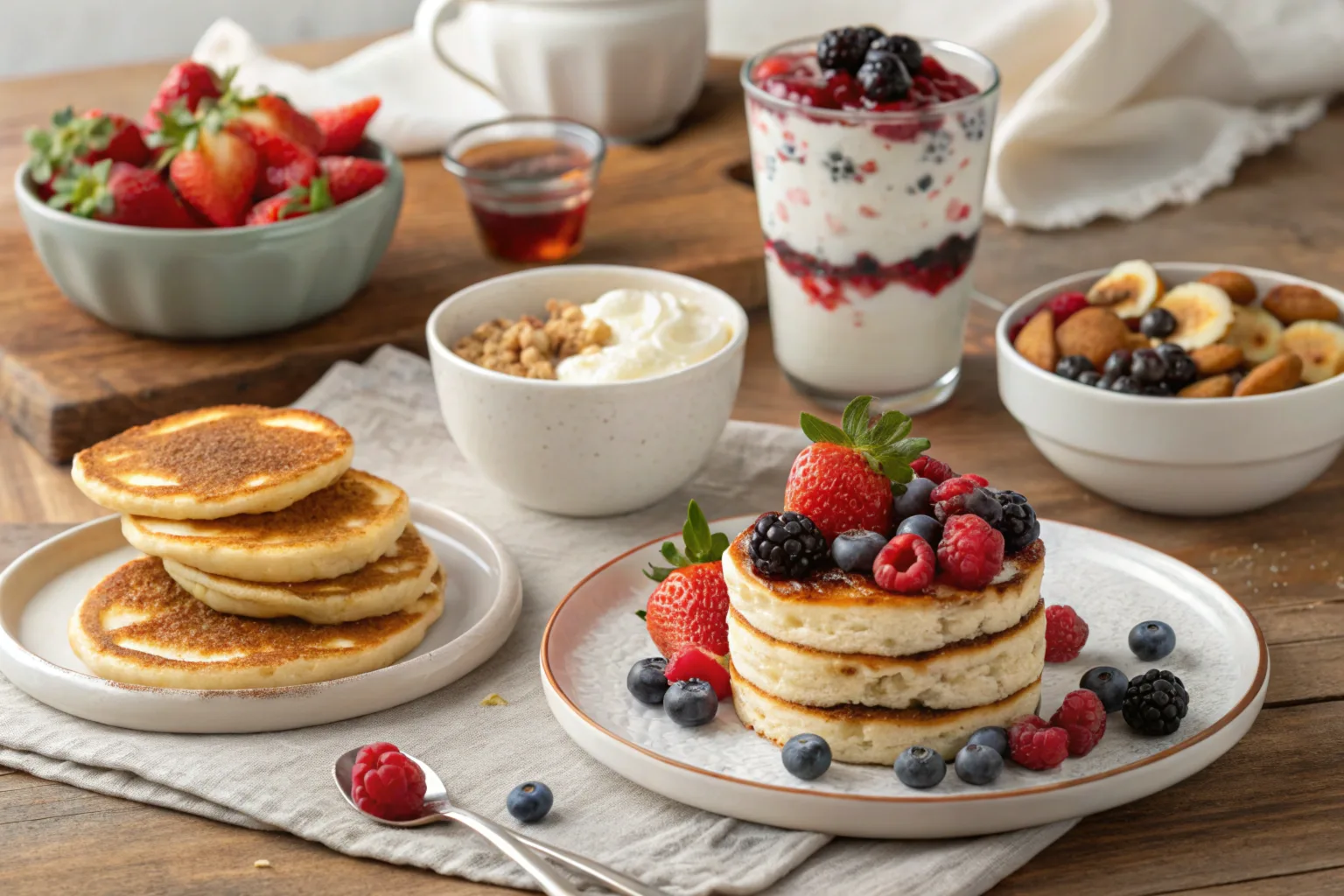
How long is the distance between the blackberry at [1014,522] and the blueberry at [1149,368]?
59 centimetres

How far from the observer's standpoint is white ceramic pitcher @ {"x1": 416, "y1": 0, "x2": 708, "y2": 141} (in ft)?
9.74

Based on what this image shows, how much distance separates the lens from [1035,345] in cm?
210

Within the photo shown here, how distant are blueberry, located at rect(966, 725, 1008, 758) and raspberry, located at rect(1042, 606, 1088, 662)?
0.69 feet

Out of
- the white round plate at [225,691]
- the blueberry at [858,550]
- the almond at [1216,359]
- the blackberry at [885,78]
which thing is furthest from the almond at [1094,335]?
the white round plate at [225,691]

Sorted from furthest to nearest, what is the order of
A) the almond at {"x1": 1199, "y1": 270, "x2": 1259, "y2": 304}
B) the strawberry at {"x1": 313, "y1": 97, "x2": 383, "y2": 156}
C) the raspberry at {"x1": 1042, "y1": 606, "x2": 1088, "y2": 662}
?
the strawberry at {"x1": 313, "y1": 97, "x2": 383, "y2": 156}
the almond at {"x1": 1199, "y1": 270, "x2": 1259, "y2": 304}
the raspberry at {"x1": 1042, "y1": 606, "x2": 1088, "y2": 662}

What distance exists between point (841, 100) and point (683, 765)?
3.56 feet

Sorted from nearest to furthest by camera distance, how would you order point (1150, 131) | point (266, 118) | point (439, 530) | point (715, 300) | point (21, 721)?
point (21, 721)
point (439, 530)
point (715, 300)
point (266, 118)
point (1150, 131)

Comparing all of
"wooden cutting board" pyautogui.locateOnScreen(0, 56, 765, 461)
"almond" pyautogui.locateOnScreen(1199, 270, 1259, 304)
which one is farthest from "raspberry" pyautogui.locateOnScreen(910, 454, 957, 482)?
"wooden cutting board" pyautogui.locateOnScreen(0, 56, 765, 461)

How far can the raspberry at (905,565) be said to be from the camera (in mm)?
1390

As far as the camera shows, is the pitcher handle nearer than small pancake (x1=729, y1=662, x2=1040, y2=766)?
No

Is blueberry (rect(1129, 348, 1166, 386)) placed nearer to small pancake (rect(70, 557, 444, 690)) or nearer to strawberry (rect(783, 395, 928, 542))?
strawberry (rect(783, 395, 928, 542))

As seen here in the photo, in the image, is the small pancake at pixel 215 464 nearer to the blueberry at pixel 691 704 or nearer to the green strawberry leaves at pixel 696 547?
the green strawberry leaves at pixel 696 547

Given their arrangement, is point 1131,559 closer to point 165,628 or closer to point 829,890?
A: point 829,890

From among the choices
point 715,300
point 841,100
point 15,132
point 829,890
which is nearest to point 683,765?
point 829,890
